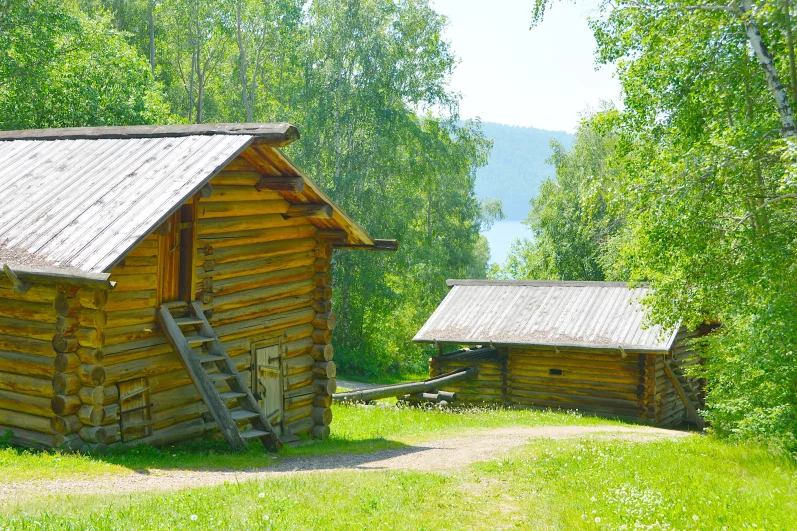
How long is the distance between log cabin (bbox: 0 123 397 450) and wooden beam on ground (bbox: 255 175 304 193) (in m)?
0.03

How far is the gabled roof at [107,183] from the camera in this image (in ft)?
37.4

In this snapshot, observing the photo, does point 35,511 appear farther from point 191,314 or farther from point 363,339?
point 363,339

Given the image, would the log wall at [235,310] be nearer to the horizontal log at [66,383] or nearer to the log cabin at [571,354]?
the horizontal log at [66,383]

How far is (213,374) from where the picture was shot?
13.2 m

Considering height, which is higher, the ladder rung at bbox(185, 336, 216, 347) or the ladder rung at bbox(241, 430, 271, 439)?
the ladder rung at bbox(185, 336, 216, 347)

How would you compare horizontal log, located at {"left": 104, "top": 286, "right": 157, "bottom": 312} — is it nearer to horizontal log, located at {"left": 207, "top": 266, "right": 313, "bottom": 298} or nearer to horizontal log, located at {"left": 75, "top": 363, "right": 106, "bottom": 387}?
horizontal log, located at {"left": 75, "top": 363, "right": 106, "bottom": 387}

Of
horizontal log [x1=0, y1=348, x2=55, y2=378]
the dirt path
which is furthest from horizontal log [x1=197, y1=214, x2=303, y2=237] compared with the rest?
the dirt path

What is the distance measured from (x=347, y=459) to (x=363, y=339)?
2875 centimetres

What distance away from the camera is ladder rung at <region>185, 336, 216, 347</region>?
12.9 metres

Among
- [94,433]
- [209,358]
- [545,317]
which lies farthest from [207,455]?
[545,317]

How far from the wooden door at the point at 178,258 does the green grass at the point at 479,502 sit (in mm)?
4590

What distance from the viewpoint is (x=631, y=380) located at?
81.6ft

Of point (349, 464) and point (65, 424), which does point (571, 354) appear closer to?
point (349, 464)

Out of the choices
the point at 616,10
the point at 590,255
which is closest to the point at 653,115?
the point at 616,10
